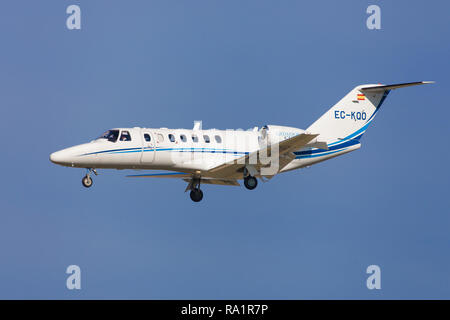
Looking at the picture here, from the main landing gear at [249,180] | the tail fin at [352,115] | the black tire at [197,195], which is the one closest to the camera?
the main landing gear at [249,180]

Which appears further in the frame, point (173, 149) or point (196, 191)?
point (196, 191)

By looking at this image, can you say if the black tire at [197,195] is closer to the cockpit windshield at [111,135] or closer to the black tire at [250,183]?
the black tire at [250,183]

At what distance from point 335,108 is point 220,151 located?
6290mm

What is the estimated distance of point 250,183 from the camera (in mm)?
38969

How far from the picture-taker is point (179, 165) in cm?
3853

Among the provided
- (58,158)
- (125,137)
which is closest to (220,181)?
(125,137)

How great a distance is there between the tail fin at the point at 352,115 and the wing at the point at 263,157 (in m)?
3.45

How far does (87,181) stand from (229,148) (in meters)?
6.23

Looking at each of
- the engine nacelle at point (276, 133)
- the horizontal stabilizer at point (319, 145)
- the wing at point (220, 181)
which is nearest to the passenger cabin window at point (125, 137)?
the wing at point (220, 181)

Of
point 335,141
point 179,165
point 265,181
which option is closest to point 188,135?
point 179,165

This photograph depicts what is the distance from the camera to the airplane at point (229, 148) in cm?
3738

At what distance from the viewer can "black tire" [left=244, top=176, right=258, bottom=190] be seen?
3897 cm

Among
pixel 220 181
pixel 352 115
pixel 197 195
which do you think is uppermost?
pixel 352 115

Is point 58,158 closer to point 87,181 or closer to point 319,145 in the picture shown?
point 87,181
